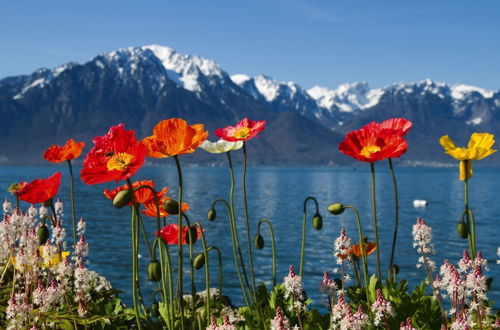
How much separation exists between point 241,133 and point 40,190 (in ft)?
5.86

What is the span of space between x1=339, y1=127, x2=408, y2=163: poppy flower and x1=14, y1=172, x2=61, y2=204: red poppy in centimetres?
241

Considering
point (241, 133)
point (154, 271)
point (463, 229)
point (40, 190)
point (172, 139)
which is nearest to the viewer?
point (154, 271)

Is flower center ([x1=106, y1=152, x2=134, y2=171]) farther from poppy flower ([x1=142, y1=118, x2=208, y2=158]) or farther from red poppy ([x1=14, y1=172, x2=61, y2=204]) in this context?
red poppy ([x1=14, y1=172, x2=61, y2=204])

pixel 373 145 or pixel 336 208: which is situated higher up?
pixel 373 145

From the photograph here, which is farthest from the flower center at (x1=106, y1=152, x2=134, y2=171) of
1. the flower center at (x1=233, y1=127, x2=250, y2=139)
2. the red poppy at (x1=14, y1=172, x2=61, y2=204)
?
the flower center at (x1=233, y1=127, x2=250, y2=139)

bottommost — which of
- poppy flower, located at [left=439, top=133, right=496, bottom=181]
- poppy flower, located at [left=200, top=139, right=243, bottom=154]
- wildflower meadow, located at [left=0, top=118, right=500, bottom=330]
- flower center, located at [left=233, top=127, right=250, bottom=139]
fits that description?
wildflower meadow, located at [left=0, top=118, right=500, bottom=330]

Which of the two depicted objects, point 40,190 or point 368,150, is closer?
point 368,150

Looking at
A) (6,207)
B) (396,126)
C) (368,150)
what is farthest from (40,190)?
(396,126)

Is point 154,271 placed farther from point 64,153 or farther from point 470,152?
point 470,152

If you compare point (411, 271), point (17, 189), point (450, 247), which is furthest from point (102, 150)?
point (450, 247)

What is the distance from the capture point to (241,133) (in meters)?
5.03

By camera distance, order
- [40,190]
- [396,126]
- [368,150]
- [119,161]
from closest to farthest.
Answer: [119,161] → [368,150] → [40,190] → [396,126]

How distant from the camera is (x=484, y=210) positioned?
83.2m

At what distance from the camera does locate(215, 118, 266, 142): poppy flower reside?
16.0 ft
